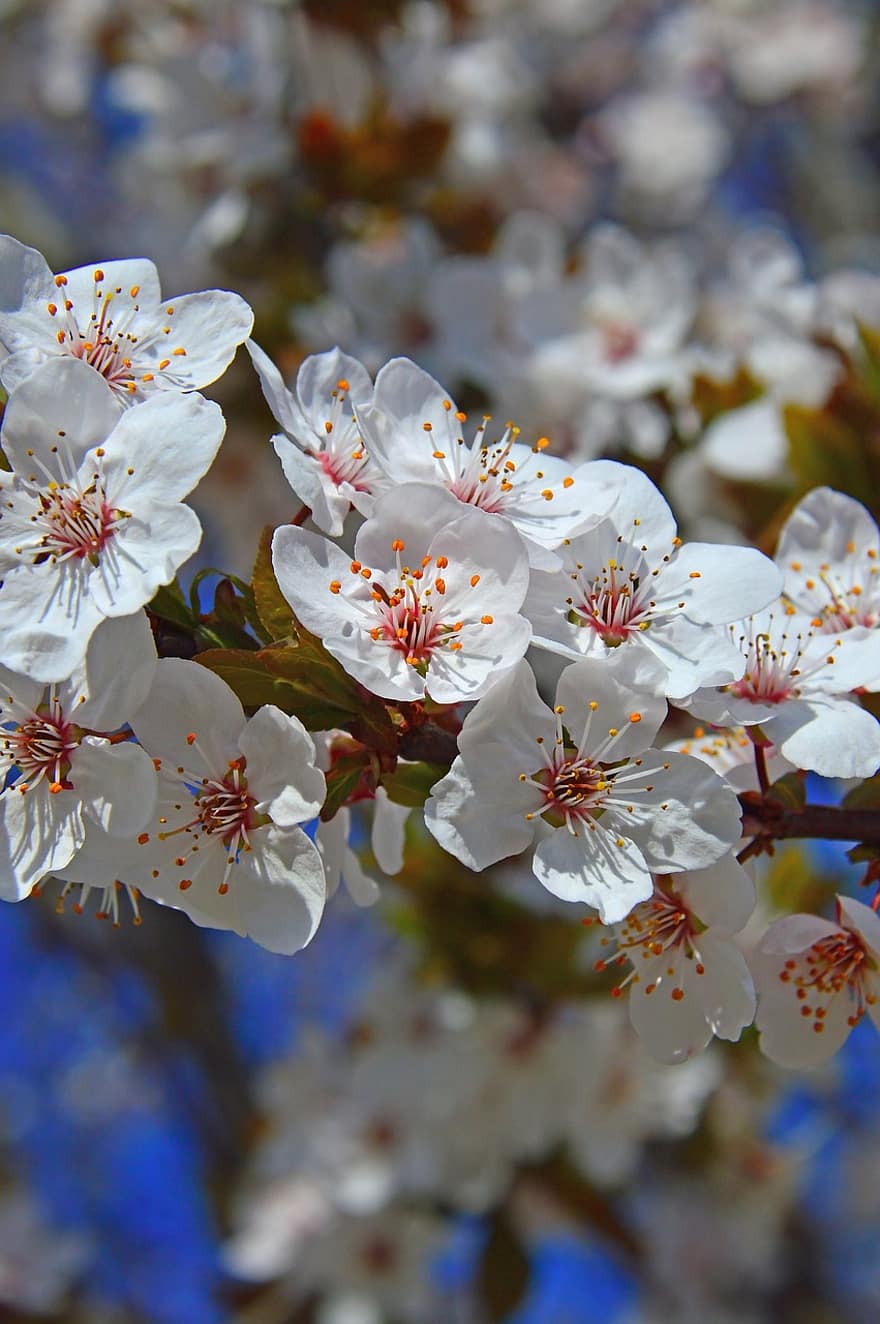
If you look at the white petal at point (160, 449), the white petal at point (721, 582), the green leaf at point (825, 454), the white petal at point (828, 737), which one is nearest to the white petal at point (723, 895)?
the white petal at point (828, 737)

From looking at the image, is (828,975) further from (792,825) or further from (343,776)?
(343,776)

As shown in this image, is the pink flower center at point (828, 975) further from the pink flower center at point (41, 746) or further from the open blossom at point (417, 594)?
the pink flower center at point (41, 746)

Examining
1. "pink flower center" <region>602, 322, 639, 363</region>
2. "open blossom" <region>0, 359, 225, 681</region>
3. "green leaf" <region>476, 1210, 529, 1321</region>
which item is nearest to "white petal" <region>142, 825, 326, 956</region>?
"open blossom" <region>0, 359, 225, 681</region>

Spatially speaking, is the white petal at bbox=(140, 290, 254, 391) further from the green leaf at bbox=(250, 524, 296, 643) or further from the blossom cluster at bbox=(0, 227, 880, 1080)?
the green leaf at bbox=(250, 524, 296, 643)

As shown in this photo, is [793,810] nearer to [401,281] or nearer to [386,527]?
[386,527]

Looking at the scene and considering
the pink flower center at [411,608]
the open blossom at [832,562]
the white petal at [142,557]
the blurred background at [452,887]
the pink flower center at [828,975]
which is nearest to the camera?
the white petal at [142,557]

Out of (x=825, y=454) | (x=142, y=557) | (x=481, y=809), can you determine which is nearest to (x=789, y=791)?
(x=481, y=809)

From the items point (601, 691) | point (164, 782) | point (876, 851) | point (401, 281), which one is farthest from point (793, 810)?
point (401, 281)
